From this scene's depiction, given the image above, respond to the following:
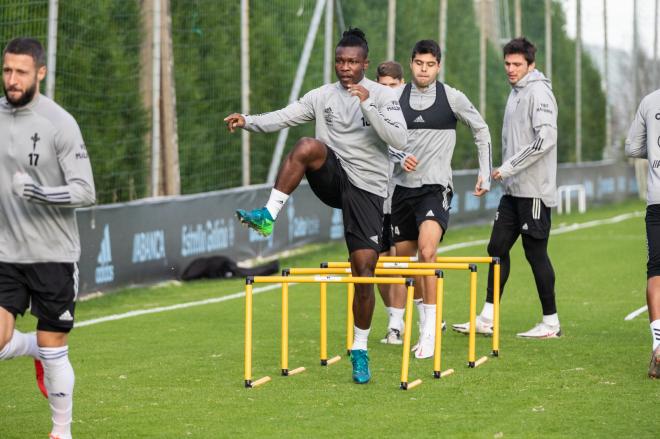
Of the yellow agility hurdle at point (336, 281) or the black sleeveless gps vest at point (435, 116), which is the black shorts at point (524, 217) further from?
the yellow agility hurdle at point (336, 281)

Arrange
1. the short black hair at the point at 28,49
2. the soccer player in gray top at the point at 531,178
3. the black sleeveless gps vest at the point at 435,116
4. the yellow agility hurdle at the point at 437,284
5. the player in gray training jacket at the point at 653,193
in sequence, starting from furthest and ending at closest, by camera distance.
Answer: the soccer player in gray top at the point at 531,178, the black sleeveless gps vest at the point at 435,116, the player in gray training jacket at the point at 653,193, the yellow agility hurdle at the point at 437,284, the short black hair at the point at 28,49

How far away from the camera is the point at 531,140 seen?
11703mm

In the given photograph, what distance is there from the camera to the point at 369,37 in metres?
26.6

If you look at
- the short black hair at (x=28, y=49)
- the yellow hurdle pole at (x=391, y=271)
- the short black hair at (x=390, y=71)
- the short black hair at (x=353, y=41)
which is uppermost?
the short black hair at (x=353, y=41)

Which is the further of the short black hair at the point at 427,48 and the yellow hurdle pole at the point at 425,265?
the short black hair at the point at 427,48

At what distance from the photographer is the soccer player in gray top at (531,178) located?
1166 cm

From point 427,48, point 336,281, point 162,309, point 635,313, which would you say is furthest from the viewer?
point 162,309

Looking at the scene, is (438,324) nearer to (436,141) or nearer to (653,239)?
(653,239)

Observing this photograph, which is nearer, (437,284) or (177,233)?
(437,284)

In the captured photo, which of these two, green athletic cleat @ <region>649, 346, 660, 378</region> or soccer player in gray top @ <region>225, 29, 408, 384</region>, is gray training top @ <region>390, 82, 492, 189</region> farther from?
green athletic cleat @ <region>649, 346, 660, 378</region>

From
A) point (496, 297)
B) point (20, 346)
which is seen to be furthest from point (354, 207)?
point (20, 346)

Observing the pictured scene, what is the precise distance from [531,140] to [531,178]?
0.33 metres

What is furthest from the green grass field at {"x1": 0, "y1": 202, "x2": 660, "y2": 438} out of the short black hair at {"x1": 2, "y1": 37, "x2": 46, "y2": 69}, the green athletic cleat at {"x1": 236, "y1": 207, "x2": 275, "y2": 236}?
the short black hair at {"x1": 2, "y1": 37, "x2": 46, "y2": 69}

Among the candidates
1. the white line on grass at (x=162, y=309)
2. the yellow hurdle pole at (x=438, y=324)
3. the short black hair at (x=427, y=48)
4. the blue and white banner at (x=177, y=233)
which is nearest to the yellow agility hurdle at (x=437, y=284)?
the yellow hurdle pole at (x=438, y=324)
